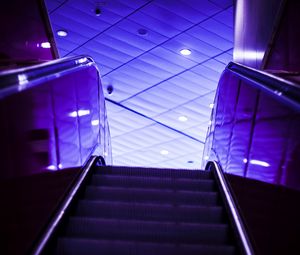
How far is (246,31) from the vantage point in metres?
8.09

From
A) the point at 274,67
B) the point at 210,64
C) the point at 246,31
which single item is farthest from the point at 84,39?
the point at 274,67

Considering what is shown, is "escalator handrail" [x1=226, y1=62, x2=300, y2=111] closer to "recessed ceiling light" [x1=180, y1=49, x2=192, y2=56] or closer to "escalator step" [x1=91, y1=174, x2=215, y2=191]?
"escalator step" [x1=91, y1=174, x2=215, y2=191]

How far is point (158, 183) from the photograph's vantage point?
476 centimetres

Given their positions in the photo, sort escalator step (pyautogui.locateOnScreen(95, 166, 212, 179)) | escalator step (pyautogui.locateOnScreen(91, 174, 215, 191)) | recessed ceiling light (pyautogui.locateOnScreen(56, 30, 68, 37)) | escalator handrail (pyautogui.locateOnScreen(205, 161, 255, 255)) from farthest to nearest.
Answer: recessed ceiling light (pyautogui.locateOnScreen(56, 30, 68, 37)) < escalator step (pyautogui.locateOnScreen(95, 166, 212, 179)) < escalator step (pyautogui.locateOnScreen(91, 174, 215, 191)) < escalator handrail (pyautogui.locateOnScreen(205, 161, 255, 255))

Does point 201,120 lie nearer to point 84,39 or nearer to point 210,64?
point 210,64

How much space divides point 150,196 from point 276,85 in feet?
6.03

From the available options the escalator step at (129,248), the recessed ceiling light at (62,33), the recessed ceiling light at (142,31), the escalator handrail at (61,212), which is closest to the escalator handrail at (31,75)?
the escalator handrail at (61,212)

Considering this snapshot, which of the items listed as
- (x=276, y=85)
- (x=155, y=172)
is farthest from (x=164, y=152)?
(x=276, y=85)

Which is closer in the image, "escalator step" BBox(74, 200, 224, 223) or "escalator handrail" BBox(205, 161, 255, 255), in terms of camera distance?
"escalator handrail" BBox(205, 161, 255, 255)

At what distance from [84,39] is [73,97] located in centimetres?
609

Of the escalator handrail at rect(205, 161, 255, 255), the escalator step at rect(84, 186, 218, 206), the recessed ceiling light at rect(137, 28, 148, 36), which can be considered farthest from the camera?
the recessed ceiling light at rect(137, 28, 148, 36)

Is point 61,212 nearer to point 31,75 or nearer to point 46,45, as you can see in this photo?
point 31,75

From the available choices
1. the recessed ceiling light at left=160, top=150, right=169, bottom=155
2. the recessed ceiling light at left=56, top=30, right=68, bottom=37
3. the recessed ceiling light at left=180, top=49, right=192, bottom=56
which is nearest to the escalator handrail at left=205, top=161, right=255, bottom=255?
the recessed ceiling light at left=180, top=49, right=192, bottom=56

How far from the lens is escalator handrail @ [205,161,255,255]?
314 cm
